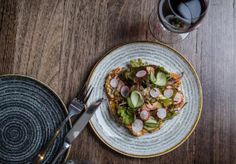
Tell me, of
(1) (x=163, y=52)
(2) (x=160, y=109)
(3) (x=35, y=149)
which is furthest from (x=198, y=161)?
(3) (x=35, y=149)

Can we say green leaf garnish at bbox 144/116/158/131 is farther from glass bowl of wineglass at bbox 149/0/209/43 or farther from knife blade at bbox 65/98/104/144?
glass bowl of wineglass at bbox 149/0/209/43

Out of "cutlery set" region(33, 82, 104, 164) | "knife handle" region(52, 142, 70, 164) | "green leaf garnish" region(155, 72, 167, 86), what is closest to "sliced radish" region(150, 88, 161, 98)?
"green leaf garnish" region(155, 72, 167, 86)

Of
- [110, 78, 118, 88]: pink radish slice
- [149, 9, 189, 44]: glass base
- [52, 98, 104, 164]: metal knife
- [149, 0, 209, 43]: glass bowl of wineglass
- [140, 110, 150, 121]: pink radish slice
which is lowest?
[52, 98, 104, 164]: metal knife

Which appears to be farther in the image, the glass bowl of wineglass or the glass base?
the glass base

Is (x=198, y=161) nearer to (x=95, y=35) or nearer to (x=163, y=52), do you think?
(x=163, y=52)

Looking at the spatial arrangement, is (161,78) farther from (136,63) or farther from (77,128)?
(77,128)

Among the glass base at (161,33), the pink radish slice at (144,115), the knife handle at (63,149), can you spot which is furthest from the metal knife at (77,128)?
the glass base at (161,33)
